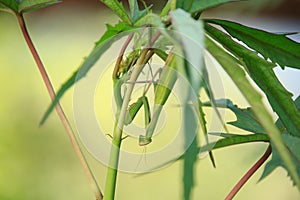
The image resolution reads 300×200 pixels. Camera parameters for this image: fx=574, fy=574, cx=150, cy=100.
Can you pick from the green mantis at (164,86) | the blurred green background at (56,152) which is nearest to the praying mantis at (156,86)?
the green mantis at (164,86)

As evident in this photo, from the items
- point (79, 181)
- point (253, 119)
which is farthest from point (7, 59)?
point (253, 119)

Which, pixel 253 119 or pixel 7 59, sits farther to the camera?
pixel 7 59

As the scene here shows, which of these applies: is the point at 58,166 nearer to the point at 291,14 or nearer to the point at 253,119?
the point at 291,14

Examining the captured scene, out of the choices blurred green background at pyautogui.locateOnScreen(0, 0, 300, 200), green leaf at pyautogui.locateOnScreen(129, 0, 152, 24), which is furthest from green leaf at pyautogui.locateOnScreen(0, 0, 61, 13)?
blurred green background at pyautogui.locateOnScreen(0, 0, 300, 200)

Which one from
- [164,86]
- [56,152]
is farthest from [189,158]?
[56,152]

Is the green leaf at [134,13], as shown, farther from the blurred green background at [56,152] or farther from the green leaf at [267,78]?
the blurred green background at [56,152]

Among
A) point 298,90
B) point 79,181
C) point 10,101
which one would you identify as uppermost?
point 298,90

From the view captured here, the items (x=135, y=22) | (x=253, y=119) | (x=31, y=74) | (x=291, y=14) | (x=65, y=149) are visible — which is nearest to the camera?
(x=135, y=22)

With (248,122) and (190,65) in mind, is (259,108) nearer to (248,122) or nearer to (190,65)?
(190,65)
